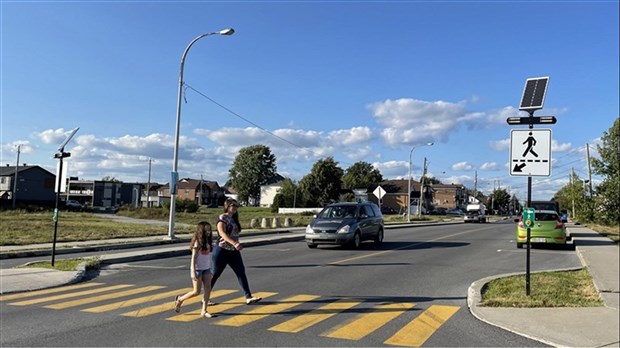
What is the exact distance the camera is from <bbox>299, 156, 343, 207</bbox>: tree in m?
85.0

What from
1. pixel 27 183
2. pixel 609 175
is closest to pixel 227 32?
pixel 609 175

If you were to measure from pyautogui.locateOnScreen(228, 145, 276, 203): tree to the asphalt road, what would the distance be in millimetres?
111308

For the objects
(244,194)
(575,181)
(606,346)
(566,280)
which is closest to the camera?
(606,346)

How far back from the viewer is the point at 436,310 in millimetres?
8219

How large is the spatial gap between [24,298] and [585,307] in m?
9.39

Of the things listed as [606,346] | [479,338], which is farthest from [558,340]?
[479,338]

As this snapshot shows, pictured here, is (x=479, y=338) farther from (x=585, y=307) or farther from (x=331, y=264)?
(x=331, y=264)

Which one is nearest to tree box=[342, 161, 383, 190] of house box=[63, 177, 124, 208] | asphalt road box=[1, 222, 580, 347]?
house box=[63, 177, 124, 208]

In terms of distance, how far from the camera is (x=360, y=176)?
132 metres

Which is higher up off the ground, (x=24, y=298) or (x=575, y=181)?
(x=575, y=181)

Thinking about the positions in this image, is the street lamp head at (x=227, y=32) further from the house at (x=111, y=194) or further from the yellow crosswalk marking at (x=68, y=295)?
the house at (x=111, y=194)

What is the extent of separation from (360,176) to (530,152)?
405 ft

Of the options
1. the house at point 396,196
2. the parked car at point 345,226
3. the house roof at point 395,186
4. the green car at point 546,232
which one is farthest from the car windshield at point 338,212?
the house roof at point 395,186

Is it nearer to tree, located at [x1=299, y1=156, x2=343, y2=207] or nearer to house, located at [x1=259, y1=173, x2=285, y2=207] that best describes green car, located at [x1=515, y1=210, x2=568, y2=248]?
tree, located at [x1=299, y1=156, x2=343, y2=207]
